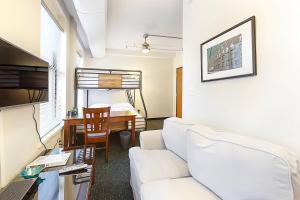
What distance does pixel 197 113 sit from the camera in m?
2.05

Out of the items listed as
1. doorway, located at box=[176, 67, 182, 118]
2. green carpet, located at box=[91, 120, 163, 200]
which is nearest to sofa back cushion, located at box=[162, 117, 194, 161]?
green carpet, located at box=[91, 120, 163, 200]

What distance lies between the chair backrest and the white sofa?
1233mm

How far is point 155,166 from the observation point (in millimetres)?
1555

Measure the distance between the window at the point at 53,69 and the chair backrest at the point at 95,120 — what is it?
1.64ft

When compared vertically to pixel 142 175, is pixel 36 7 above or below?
above

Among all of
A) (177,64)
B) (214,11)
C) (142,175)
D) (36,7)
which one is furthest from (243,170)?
(177,64)

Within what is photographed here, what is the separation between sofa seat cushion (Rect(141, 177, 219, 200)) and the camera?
3.61 ft

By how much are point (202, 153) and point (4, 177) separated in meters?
1.45

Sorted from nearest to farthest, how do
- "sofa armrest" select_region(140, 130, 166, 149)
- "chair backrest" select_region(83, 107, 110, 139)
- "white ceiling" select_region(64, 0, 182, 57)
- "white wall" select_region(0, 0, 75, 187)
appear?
"white wall" select_region(0, 0, 75, 187)
"sofa armrest" select_region(140, 130, 166, 149)
"white ceiling" select_region(64, 0, 182, 57)
"chair backrest" select_region(83, 107, 110, 139)

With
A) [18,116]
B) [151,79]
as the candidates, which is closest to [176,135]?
[18,116]

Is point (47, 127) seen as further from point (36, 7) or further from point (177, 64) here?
point (177, 64)

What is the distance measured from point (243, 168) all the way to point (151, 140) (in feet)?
4.24

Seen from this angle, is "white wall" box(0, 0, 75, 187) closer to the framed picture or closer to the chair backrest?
the chair backrest

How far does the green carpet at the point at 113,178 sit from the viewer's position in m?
1.86
